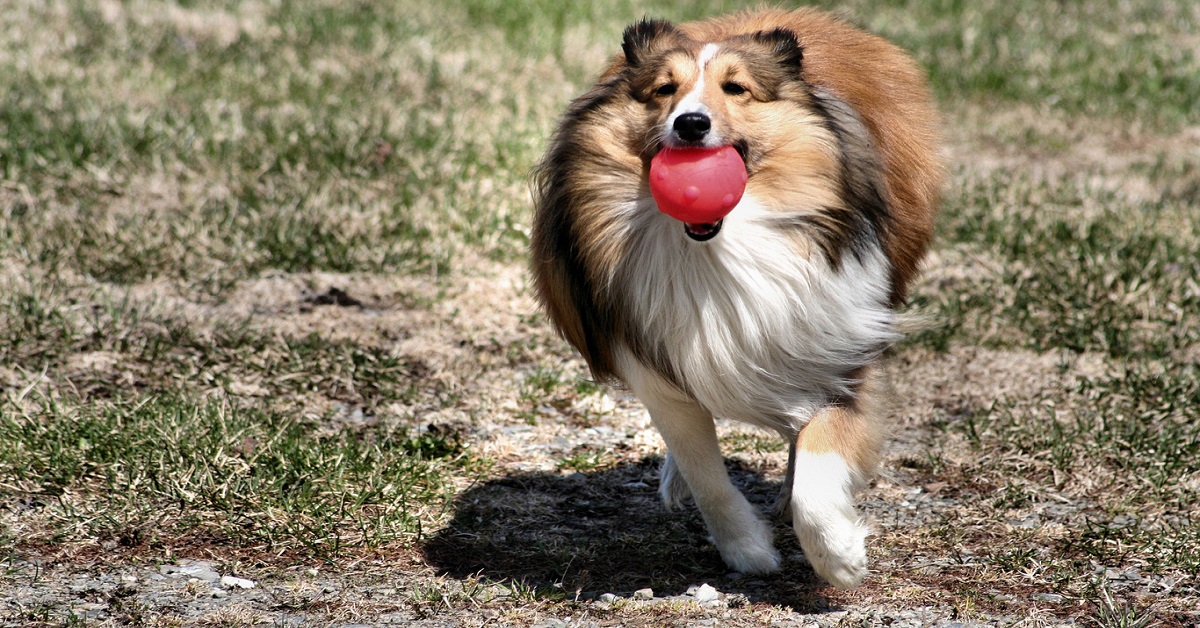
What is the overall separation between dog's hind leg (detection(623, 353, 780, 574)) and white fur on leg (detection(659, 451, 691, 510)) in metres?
0.36

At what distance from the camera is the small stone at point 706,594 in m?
3.35

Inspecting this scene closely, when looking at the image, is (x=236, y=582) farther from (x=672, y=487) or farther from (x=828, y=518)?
(x=828, y=518)

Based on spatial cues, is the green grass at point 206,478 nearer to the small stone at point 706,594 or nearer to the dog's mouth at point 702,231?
the small stone at point 706,594

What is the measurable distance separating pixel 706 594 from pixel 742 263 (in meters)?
0.93

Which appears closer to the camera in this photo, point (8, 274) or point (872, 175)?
point (872, 175)

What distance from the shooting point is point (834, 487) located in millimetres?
3137

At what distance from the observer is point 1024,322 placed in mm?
5211

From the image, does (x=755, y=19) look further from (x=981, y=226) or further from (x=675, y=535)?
(x=981, y=226)

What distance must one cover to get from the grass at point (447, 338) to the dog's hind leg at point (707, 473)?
11 cm

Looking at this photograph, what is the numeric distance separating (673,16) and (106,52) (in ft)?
12.9

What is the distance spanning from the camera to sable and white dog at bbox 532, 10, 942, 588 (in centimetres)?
315

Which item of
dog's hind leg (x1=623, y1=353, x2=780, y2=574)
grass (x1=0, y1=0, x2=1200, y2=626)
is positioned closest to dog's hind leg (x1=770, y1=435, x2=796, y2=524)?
grass (x1=0, y1=0, x2=1200, y2=626)

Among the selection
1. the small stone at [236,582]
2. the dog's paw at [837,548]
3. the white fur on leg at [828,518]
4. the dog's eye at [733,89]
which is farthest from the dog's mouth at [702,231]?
the small stone at [236,582]

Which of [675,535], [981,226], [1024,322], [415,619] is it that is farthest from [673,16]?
[415,619]
